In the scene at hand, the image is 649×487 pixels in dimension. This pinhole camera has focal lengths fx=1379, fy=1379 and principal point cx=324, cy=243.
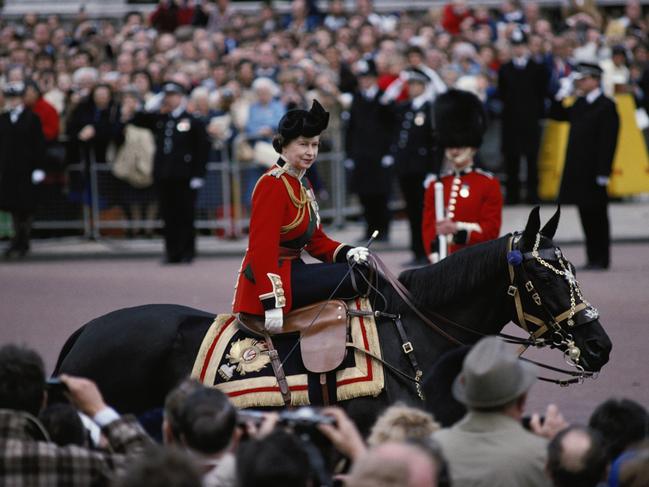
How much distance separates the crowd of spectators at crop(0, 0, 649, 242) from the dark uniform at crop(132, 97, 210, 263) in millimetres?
575

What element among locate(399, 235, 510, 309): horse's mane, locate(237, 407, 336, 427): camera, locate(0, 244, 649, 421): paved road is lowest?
locate(0, 244, 649, 421): paved road

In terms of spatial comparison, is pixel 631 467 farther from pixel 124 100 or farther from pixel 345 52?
pixel 345 52

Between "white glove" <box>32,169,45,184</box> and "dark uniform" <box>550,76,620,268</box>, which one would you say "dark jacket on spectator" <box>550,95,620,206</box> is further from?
"white glove" <box>32,169,45,184</box>

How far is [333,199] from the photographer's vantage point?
16688 millimetres

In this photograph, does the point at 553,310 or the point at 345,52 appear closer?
the point at 553,310

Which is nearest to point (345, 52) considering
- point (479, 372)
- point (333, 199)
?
point (333, 199)

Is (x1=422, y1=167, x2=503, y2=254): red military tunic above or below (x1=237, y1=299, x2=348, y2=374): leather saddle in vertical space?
above

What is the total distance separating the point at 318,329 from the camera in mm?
6195

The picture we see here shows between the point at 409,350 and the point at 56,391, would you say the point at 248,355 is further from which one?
the point at 56,391

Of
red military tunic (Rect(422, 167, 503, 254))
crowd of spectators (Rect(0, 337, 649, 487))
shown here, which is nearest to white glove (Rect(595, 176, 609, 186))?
red military tunic (Rect(422, 167, 503, 254))

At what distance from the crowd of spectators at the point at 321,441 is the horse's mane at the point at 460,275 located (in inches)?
62.1

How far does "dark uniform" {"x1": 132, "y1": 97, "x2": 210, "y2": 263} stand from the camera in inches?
586

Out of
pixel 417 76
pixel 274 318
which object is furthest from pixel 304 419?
pixel 417 76

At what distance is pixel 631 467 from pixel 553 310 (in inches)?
90.4
